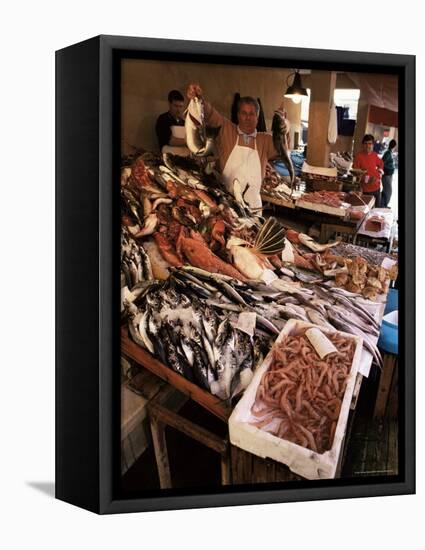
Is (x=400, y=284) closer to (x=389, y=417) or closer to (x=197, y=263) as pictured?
(x=389, y=417)

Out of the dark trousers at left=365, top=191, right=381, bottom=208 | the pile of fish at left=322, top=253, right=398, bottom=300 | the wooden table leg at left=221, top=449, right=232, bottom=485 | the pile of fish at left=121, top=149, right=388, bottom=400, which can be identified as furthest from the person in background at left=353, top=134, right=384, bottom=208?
the wooden table leg at left=221, top=449, right=232, bottom=485

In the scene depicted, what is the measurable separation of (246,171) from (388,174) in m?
0.62

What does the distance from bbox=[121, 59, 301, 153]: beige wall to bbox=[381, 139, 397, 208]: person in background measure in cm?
53

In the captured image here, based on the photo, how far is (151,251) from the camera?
13.8ft

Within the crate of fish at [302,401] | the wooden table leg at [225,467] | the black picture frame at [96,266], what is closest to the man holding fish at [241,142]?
the black picture frame at [96,266]

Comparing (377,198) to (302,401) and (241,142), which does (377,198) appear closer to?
(241,142)

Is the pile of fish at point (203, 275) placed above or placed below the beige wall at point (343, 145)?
below

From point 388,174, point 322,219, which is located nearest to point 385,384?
point 322,219

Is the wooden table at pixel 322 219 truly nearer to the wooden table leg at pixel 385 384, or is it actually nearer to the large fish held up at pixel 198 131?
the large fish held up at pixel 198 131

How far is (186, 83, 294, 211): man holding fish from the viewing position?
4.23m

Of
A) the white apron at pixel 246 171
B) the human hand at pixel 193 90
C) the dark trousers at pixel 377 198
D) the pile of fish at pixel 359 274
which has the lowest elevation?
the pile of fish at pixel 359 274

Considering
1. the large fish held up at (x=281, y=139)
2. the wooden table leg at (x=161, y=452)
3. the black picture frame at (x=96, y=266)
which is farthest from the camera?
the large fish held up at (x=281, y=139)

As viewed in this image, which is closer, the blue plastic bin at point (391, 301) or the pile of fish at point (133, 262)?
the pile of fish at point (133, 262)

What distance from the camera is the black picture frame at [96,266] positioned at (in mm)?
4121
